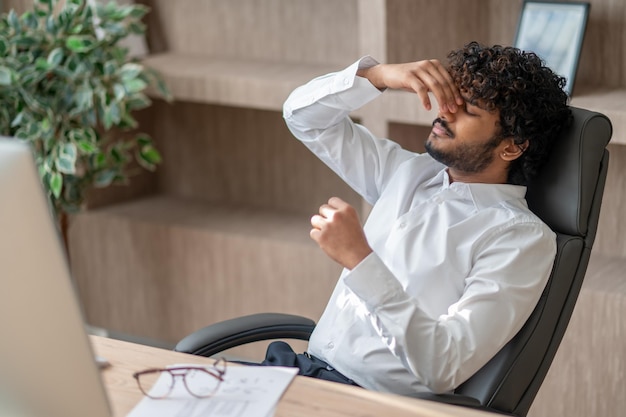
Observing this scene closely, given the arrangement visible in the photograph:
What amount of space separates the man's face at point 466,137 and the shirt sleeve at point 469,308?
183 millimetres

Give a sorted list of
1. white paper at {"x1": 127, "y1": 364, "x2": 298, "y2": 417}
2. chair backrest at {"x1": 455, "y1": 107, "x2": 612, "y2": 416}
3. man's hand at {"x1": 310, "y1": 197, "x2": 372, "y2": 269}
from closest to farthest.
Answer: white paper at {"x1": 127, "y1": 364, "x2": 298, "y2": 417}
man's hand at {"x1": 310, "y1": 197, "x2": 372, "y2": 269}
chair backrest at {"x1": 455, "y1": 107, "x2": 612, "y2": 416}

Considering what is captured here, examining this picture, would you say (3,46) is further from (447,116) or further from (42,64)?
(447,116)

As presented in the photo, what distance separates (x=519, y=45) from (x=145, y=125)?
1.57 meters

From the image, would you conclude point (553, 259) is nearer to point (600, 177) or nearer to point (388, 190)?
point (600, 177)

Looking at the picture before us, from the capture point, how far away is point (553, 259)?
1906 mm

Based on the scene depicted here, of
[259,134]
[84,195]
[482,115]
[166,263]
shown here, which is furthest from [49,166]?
[482,115]

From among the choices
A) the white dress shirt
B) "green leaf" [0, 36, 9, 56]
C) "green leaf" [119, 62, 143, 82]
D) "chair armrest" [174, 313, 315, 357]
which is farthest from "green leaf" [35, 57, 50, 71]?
"chair armrest" [174, 313, 315, 357]

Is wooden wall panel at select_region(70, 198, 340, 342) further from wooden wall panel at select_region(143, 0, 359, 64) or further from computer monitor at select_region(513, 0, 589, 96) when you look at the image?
computer monitor at select_region(513, 0, 589, 96)

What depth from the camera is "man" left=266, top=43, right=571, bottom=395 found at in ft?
5.74

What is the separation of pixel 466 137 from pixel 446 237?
20 cm

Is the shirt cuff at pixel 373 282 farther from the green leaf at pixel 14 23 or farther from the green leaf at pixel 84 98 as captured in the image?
the green leaf at pixel 14 23

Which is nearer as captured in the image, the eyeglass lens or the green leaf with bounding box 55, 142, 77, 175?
the eyeglass lens

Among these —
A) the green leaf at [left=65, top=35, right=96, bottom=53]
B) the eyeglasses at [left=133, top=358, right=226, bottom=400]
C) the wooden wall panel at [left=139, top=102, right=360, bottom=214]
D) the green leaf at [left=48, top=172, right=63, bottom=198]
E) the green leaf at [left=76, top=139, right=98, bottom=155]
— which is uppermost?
the green leaf at [left=65, top=35, right=96, bottom=53]

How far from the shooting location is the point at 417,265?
6.58ft
